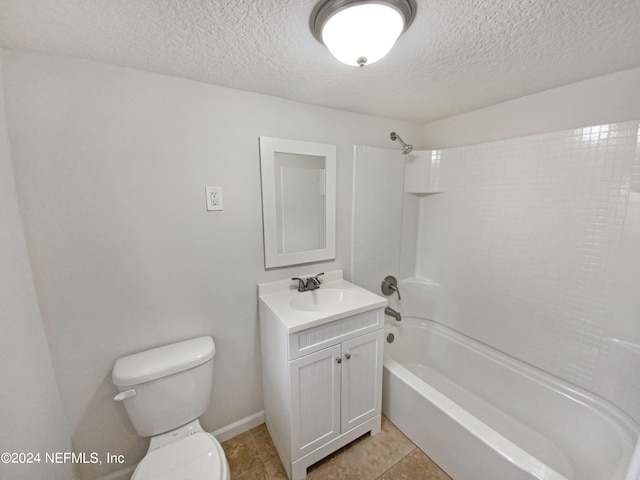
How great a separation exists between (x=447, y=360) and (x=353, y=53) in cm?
216

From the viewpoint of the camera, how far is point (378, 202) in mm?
1986

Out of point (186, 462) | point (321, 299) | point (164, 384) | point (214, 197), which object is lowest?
point (186, 462)

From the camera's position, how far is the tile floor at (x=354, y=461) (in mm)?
1357

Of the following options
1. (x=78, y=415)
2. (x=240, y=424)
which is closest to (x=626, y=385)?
(x=240, y=424)

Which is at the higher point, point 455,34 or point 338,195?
point 455,34

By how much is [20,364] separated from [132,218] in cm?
→ 65

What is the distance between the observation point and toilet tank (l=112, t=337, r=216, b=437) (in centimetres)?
113

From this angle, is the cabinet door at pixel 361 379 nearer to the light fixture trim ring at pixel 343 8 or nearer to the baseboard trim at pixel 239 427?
the baseboard trim at pixel 239 427

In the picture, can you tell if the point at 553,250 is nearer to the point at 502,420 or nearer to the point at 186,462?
the point at 502,420

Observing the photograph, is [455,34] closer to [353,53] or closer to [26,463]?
[353,53]

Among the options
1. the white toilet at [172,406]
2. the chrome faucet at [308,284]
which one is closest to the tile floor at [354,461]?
the white toilet at [172,406]

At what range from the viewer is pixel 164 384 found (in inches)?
46.2

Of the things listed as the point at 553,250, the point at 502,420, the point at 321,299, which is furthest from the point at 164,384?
the point at 553,250

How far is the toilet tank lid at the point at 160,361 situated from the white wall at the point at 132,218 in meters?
0.08
